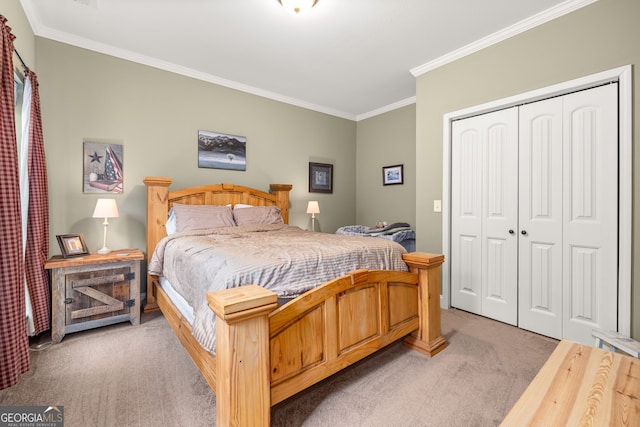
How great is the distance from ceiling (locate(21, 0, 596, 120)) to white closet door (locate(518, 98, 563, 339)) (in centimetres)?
86

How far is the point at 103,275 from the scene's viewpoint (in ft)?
7.84

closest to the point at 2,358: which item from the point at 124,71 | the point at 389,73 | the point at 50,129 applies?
the point at 50,129

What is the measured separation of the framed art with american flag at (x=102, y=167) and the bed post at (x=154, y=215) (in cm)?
28

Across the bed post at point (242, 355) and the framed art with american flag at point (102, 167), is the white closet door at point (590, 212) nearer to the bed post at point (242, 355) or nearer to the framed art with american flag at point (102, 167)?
the bed post at point (242, 355)

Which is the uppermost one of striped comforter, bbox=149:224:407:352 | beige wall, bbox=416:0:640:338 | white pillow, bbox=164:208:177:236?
beige wall, bbox=416:0:640:338

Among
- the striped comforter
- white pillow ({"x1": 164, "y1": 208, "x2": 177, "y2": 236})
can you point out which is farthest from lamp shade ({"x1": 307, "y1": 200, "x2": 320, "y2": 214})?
the striped comforter

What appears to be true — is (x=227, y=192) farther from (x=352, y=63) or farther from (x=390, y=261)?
(x=390, y=261)

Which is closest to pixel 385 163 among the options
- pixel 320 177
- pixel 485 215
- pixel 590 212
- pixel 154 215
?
Answer: pixel 320 177

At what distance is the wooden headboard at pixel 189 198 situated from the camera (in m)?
2.91

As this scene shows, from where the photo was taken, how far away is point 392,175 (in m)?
4.48

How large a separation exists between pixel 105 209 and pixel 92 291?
684 millimetres

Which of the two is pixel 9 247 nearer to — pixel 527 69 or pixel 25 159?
pixel 25 159

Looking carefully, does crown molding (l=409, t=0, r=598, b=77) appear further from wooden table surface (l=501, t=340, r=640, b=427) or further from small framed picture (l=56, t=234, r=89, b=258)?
small framed picture (l=56, t=234, r=89, b=258)

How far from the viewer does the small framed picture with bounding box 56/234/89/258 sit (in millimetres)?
2354
